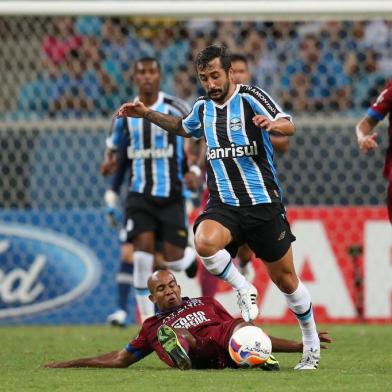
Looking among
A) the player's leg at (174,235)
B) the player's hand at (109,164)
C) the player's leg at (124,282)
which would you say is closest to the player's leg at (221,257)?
the player's leg at (174,235)

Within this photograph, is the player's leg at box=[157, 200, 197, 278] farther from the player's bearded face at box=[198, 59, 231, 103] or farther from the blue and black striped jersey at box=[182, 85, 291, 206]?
the player's bearded face at box=[198, 59, 231, 103]

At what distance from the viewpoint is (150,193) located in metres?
9.97

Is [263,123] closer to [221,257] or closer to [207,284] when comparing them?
[221,257]

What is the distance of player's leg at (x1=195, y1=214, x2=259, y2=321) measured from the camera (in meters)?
6.59

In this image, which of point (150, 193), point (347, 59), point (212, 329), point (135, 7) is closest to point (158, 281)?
point (212, 329)

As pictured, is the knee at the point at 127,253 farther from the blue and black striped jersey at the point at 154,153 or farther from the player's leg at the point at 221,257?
the player's leg at the point at 221,257

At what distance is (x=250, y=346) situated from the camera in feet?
20.8

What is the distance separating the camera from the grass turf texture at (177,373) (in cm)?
585

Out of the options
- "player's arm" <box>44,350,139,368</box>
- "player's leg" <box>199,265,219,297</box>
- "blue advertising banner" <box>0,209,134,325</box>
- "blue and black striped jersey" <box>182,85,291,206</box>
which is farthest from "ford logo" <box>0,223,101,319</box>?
"blue and black striped jersey" <box>182,85,291,206</box>

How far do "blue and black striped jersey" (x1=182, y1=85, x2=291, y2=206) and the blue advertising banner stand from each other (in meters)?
4.85

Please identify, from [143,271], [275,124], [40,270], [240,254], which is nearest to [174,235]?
[143,271]

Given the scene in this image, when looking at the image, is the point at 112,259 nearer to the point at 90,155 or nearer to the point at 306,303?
the point at 90,155

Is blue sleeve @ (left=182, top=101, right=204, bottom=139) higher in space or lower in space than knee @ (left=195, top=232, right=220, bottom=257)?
higher

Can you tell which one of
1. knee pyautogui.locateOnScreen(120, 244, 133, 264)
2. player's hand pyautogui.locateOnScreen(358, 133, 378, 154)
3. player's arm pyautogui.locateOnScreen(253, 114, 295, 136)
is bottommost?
knee pyautogui.locateOnScreen(120, 244, 133, 264)
